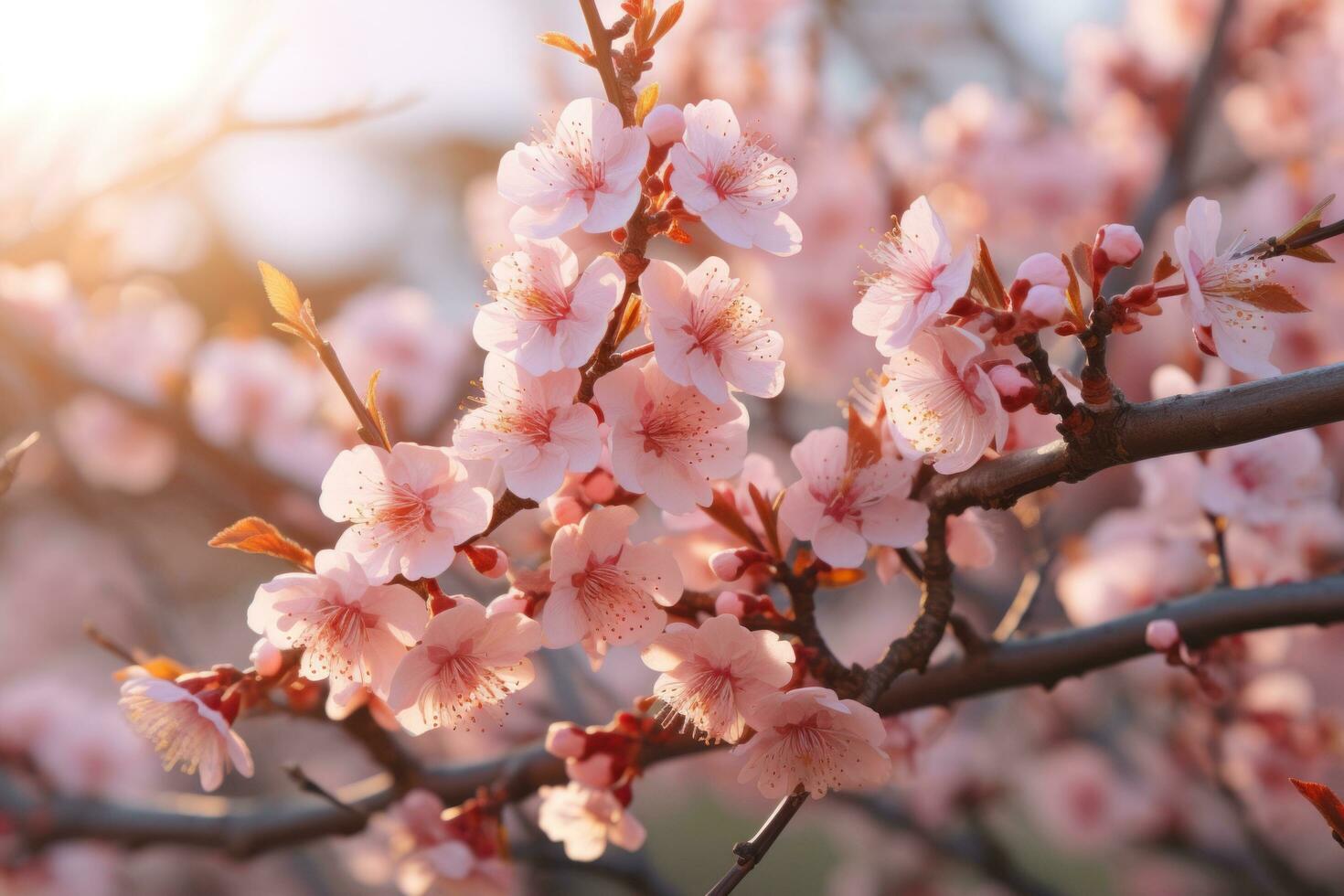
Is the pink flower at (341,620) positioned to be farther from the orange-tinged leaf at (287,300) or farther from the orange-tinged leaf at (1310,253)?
the orange-tinged leaf at (1310,253)

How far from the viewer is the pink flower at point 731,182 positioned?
2.73 feet

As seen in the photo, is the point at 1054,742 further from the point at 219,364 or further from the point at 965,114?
the point at 219,364

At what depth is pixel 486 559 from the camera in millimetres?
865

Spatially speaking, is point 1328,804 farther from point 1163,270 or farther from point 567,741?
point 567,741

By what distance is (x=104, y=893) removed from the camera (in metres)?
2.96

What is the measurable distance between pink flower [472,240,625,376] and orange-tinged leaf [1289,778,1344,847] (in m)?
0.69

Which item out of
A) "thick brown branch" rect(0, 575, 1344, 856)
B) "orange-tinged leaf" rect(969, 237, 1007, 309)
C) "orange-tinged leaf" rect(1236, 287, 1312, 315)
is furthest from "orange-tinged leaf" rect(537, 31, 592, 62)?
"thick brown branch" rect(0, 575, 1344, 856)

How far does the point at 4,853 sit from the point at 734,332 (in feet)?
6.29

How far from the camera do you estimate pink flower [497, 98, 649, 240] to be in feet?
2.68

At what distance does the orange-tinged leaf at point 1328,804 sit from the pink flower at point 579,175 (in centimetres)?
74

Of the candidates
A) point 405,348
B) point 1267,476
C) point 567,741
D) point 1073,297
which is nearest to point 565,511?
point 567,741

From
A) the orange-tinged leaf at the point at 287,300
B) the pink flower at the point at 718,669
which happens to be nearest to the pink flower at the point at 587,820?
the pink flower at the point at 718,669

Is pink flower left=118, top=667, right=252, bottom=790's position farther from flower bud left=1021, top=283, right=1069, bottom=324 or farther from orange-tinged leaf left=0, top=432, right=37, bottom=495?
flower bud left=1021, top=283, right=1069, bottom=324

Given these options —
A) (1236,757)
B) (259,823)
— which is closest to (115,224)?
(259,823)
